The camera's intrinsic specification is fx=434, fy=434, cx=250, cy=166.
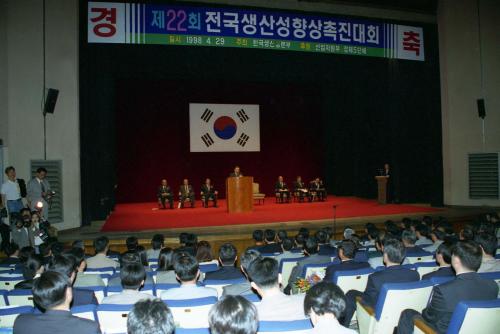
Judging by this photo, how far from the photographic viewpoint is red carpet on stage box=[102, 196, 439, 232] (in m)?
8.55

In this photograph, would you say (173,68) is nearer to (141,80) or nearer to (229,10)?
(229,10)

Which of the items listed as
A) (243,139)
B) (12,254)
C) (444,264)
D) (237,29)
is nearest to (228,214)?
(237,29)

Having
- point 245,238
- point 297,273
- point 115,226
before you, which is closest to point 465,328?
point 297,273

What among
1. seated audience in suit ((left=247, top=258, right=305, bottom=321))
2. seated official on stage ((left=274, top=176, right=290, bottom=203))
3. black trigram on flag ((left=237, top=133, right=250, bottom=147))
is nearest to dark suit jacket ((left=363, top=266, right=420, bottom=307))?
seated audience in suit ((left=247, top=258, right=305, bottom=321))

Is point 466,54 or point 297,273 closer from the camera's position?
point 297,273

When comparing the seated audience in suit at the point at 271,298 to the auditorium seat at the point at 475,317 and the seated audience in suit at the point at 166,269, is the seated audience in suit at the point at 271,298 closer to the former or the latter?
the auditorium seat at the point at 475,317

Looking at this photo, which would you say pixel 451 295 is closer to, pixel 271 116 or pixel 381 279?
pixel 381 279

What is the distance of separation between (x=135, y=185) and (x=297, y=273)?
10.3 meters

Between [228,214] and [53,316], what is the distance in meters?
7.91

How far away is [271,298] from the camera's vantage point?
2436 millimetres

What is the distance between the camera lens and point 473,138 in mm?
11453

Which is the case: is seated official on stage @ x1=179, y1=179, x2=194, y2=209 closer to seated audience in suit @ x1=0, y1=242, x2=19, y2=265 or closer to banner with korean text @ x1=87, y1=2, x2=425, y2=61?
banner with korean text @ x1=87, y1=2, x2=425, y2=61

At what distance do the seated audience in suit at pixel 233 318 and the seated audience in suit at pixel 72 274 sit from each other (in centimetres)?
158

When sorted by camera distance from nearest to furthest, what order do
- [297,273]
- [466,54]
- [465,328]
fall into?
[465,328] < [297,273] < [466,54]
